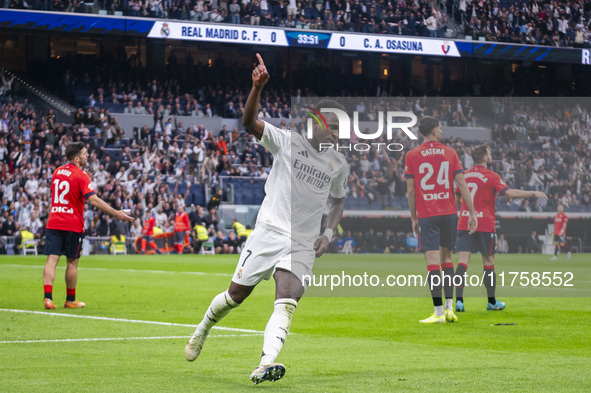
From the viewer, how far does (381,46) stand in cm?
4259

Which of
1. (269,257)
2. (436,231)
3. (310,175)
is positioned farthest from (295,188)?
(436,231)

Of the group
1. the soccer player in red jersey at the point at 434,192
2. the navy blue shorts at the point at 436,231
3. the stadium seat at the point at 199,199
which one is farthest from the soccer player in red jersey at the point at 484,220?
the stadium seat at the point at 199,199

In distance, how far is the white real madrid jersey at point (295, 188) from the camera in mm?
7047

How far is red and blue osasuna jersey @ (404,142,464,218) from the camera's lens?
37.4 feet

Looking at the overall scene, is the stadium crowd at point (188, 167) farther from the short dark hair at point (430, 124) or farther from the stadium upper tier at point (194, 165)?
the short dark hair at point (430, 124)

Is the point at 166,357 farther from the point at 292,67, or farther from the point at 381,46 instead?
the point at 292,67

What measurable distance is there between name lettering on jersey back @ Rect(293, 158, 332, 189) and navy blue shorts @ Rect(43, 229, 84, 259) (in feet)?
20.9

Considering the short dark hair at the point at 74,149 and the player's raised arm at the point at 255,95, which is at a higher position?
the player's raised arm at the point at 255,95

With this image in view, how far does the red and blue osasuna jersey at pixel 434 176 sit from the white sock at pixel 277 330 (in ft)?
16.4

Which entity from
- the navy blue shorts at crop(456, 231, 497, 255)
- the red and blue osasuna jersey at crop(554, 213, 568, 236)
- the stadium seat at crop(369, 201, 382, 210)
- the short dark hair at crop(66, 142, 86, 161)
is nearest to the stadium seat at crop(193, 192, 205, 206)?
the stadium seat at crop(369, 201, 382, 210)

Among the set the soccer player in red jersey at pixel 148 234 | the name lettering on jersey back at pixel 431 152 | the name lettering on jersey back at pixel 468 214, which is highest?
the name lettering on jersey back at pixel 431 152

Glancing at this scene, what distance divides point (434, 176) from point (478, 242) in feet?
7.20

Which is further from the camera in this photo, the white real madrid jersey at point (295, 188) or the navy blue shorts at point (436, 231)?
the navy blue shorts at point (436, 231)

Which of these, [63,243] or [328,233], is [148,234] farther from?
[328,233]
